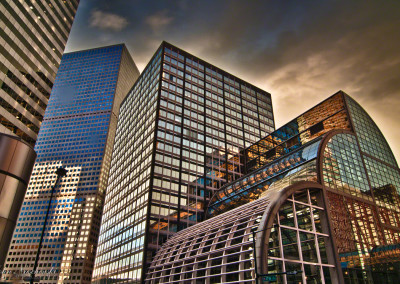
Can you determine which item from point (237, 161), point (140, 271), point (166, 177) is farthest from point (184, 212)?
point (237, 161)

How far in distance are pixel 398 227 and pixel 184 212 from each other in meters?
41.0

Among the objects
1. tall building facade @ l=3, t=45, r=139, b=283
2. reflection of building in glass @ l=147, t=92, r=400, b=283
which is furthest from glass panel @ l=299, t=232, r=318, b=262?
tall building facade @ l=3, t=45, r=139, b=283

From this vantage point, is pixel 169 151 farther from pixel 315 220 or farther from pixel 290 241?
pixel 315 220

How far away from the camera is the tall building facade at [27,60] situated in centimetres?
5838

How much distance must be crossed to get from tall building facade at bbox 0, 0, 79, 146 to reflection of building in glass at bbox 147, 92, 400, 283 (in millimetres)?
39792

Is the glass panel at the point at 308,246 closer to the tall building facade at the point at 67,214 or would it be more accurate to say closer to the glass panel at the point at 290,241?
the glass panel at the point at 290,241

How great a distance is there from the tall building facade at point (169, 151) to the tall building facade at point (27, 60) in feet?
85.4

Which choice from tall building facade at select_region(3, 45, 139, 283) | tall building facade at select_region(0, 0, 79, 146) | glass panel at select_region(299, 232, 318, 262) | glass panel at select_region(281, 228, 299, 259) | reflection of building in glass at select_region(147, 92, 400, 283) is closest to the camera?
reflection of building in glass at select_region(147, 92, 400, 283)

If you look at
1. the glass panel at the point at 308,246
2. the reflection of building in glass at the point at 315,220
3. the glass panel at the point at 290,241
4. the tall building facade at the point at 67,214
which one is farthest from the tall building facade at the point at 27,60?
the tall building facade at the point at 67,214

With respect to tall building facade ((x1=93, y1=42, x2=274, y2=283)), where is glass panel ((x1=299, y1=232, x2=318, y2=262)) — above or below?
below

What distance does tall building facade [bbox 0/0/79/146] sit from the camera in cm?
5838

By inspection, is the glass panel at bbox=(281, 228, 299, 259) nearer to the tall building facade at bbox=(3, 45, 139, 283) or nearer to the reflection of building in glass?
the reflection of building in glass

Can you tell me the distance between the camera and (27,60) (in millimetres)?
64625

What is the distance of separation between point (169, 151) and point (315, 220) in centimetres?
4073
